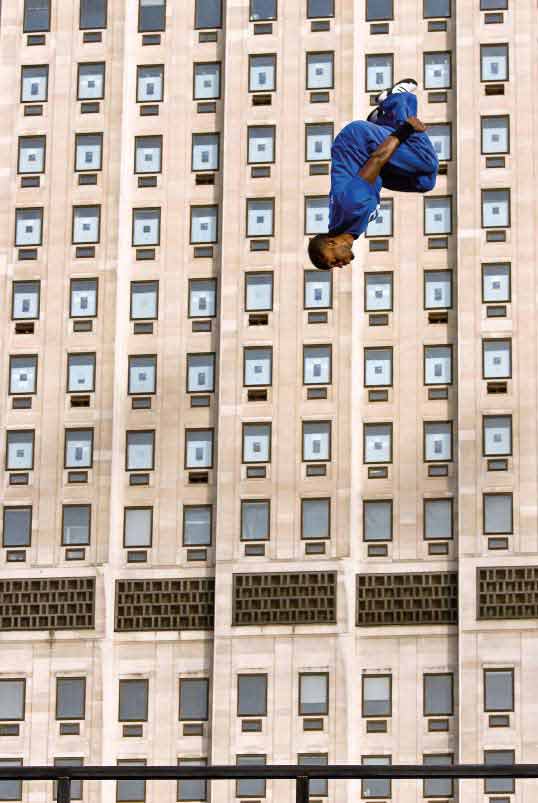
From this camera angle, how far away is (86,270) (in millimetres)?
85875

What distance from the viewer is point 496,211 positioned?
3295 inches

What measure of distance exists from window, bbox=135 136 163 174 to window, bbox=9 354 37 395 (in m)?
8.54

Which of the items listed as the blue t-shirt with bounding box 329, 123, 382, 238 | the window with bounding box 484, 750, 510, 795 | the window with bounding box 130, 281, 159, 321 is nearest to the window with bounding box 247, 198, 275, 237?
the window with bounding box 130, 281, 159, 321

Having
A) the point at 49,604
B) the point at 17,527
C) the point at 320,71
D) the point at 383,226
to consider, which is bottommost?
the point at 49,604

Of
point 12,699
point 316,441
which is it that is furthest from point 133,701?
point 316,441

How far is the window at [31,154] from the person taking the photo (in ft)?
287

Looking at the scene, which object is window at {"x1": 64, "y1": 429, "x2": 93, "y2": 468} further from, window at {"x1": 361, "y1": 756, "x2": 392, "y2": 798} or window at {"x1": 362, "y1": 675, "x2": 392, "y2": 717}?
window at {"x1": 361, "y1": 756, "x2": 392, "y2": 798}

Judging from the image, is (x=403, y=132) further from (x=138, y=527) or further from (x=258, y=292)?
(x=258, y=292)

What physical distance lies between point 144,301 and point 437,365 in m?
11.6

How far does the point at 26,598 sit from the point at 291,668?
10371 mm

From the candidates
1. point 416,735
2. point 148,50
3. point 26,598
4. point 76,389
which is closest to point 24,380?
point 76,389

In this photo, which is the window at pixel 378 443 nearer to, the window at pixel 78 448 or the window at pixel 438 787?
the window at pixel 78 448

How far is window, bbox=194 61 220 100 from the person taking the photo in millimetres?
87500

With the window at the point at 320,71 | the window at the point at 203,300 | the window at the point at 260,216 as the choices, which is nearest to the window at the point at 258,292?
the window at the point at 203,300
